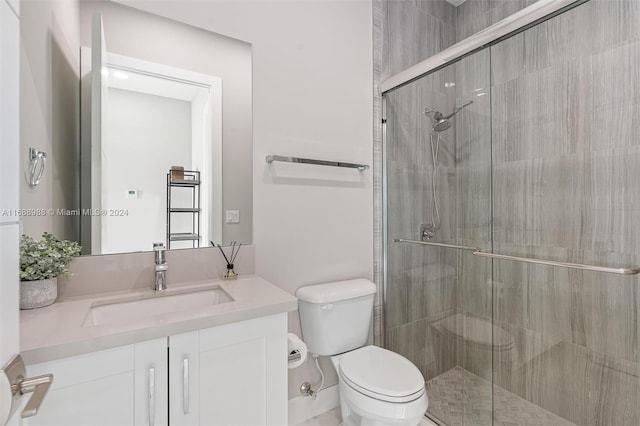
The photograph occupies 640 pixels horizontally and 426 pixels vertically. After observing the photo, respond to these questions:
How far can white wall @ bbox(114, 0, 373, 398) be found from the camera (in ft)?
5.00

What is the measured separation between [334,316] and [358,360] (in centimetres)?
23

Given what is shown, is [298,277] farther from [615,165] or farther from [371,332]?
[615,165]

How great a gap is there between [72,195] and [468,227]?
1.79 metres

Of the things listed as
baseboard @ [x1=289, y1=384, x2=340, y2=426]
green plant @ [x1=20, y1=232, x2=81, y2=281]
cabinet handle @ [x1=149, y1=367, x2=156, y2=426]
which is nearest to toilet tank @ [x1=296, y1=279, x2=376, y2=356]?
baseboard @ [x1=289, y1=384, x2=340, y2=426]

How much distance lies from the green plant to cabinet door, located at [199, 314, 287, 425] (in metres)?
0.53

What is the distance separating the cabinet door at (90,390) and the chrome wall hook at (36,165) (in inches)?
23.7

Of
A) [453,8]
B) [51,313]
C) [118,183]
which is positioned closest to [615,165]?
[453,8]

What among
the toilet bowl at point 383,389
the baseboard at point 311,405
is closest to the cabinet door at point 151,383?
the toilet bowl at point 383,389

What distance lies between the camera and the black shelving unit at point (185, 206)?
4.37 feet

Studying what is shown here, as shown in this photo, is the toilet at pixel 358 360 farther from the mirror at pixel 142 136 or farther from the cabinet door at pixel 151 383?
the cabinet door at pixel 151 383

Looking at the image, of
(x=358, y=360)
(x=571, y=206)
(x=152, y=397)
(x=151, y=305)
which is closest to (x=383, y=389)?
(x=358, y=360)

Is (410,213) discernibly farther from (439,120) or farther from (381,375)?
(381,375)

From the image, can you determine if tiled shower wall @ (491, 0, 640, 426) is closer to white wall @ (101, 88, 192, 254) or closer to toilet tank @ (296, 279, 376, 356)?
toilet tank @ (296, 279, 376, 356)

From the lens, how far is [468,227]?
5.50 ft
